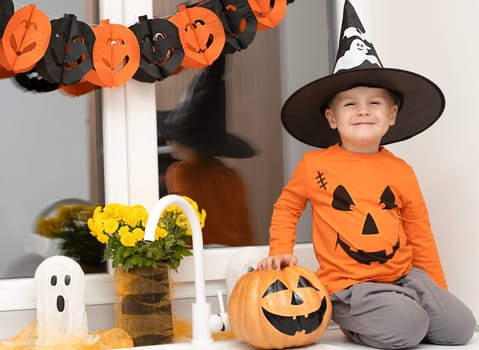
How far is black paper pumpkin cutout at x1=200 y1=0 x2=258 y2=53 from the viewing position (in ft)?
5.28

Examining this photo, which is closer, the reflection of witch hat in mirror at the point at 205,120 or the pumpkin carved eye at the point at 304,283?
the pumpkin carved eye at the point at 304,283

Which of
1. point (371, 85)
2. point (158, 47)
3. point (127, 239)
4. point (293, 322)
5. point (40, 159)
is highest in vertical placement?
point (158, 47)

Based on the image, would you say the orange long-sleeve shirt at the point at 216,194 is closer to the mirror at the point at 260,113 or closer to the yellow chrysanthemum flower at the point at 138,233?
the mirror at the point at 260,113

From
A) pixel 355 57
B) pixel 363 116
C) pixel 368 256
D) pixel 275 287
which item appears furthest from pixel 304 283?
pixel 355 57

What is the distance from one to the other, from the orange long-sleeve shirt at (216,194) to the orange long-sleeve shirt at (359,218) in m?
0.23

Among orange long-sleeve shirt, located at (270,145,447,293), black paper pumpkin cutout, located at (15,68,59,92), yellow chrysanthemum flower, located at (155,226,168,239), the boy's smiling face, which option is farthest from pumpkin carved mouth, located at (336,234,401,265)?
black paper pumpkin cutout, located at (15,68,59,92)

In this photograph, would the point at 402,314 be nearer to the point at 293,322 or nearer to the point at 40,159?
the point at 293,322

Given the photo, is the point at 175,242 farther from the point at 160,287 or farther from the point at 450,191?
the point at 450,191

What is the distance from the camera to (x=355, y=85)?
1476mm

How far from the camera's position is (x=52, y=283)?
57.0 inches

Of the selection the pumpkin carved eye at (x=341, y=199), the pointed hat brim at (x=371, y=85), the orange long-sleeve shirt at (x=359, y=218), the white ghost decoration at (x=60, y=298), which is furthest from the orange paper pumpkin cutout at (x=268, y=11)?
the white ghost decoration at (x=60, y=298)

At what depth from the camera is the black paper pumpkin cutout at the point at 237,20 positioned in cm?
161

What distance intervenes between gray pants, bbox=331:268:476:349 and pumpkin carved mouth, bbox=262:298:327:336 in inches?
4.2

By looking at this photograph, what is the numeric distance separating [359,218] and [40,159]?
0.71 m
